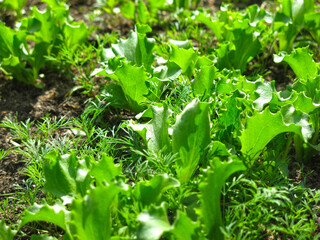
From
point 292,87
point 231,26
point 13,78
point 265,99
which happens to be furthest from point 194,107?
point 13,78

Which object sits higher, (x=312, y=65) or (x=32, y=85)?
(x=312, y=65)

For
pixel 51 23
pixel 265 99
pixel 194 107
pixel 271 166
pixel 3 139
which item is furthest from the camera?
pixel 51 23

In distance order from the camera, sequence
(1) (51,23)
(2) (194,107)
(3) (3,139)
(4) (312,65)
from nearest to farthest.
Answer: (2) (194,107) → (4) (312,65) → (3) (3,139) → (1) (51,23)

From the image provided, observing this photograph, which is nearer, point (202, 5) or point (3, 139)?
point (3, 139)

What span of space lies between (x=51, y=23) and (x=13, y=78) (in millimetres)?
504

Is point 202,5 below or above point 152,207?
below

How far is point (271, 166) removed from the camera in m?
1.94

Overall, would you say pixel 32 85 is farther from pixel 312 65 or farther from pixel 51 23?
pixel 312 65

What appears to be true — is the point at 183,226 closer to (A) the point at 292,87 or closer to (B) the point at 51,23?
(A) the point at 292,87

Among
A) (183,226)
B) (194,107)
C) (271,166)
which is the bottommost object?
(271,166)

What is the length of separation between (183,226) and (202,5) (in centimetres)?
265

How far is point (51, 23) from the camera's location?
9.14ft

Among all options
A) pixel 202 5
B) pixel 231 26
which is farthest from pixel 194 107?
pixel 202 5

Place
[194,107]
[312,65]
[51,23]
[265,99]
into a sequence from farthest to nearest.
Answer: [51,23] → [312,65] → [265,99] → [194,107]
